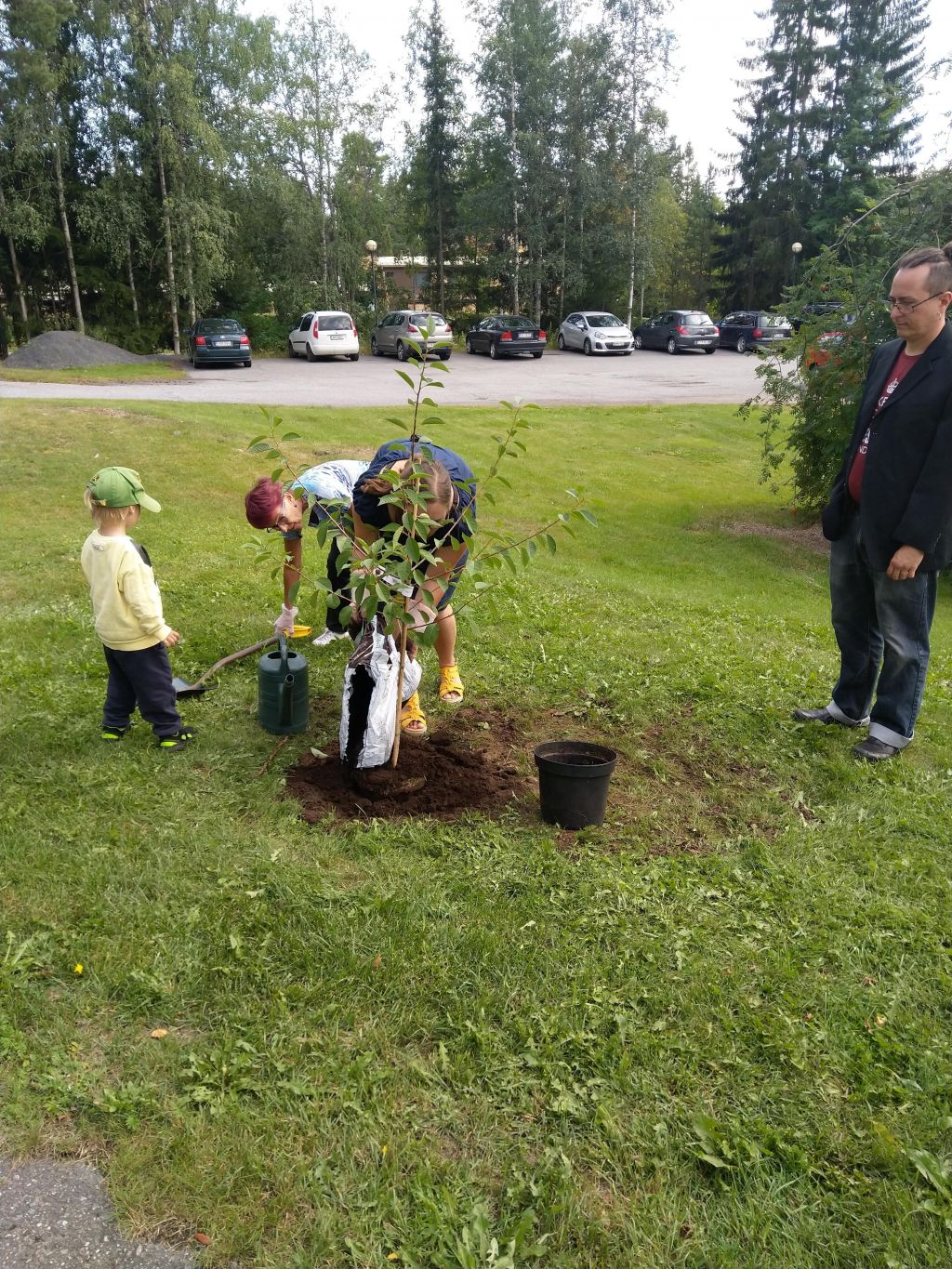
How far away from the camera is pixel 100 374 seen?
71.8 ft

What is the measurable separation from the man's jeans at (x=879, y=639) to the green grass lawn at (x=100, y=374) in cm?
1924

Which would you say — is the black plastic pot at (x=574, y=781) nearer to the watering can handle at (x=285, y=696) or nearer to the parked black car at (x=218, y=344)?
the watering can handle at (x=285, y=696)

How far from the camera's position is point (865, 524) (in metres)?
4.22

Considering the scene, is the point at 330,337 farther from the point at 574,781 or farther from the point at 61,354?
the point at 574,781

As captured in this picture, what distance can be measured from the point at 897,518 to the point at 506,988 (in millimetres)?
2691

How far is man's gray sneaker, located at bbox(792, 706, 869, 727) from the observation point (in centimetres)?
472

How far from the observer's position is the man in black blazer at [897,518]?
3.93 metres

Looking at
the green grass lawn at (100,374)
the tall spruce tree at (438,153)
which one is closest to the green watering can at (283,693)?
the green grass lawn at (100,374)

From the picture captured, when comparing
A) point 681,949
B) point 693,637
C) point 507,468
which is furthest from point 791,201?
point 681,949

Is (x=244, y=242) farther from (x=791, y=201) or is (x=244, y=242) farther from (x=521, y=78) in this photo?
(x=791, y=201)

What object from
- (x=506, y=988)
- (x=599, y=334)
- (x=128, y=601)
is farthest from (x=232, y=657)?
(x=599, y=334)

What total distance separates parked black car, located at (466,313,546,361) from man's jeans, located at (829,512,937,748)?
26.0 metres

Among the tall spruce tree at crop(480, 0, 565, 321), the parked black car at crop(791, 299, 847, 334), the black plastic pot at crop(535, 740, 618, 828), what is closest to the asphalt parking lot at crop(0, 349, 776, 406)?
the parked black car at crop(791, 299, 847, 334)

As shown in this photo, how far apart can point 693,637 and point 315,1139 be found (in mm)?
4447
